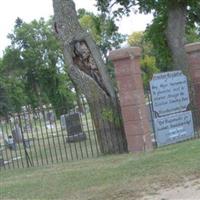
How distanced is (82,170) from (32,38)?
7037 cm

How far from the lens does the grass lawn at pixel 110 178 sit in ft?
28.0

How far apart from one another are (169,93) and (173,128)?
33.5 inches

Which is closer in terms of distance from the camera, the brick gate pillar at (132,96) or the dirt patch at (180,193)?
the dirt patch at (180,193)

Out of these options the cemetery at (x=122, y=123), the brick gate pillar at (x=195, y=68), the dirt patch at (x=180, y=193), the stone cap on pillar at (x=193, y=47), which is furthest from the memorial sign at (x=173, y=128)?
the dirt patch at (x=180, y=193)

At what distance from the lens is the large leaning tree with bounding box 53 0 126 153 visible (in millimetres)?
14078

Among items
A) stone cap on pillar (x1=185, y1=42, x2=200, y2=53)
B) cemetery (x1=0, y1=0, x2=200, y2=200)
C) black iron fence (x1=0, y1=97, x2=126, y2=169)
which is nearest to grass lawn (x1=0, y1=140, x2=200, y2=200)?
cemetery (x1=0, y1=0, x2=200, y2=200)

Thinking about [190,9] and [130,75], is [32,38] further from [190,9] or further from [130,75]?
[130,75]

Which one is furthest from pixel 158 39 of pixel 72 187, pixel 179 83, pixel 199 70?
pixel 72 187

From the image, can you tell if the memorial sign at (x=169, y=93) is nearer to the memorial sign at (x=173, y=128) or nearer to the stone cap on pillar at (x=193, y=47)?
the memorial sign at (x=173, y=128)

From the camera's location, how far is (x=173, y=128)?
14.3m

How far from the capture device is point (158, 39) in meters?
26.0

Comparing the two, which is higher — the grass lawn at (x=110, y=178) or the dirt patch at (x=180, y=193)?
the grass lawn at (x=110, y=178)

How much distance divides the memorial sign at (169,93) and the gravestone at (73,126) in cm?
677

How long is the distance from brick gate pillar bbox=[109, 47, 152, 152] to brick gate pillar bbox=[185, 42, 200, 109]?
15.5 feet
